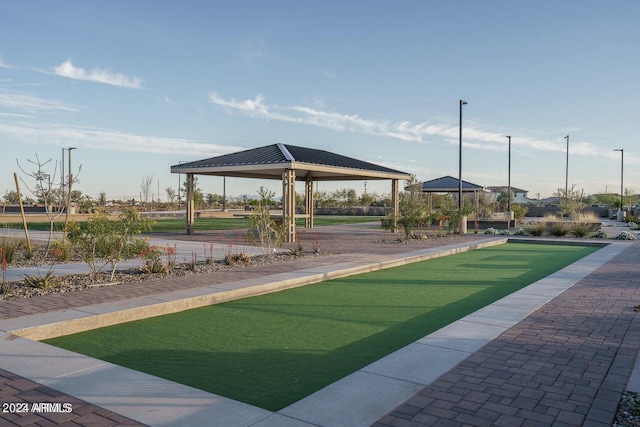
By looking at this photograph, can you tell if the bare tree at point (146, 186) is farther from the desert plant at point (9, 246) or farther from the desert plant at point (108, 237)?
the desert plant at point (108, 237)

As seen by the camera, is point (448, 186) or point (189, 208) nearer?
point (189, 208)

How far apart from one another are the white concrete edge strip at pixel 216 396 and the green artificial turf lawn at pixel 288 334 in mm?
247

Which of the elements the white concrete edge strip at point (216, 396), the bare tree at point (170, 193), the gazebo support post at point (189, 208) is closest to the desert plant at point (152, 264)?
the white concrete edge strip at point (216, 396)

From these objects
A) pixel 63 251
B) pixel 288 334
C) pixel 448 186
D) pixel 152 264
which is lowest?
pixel 288 334

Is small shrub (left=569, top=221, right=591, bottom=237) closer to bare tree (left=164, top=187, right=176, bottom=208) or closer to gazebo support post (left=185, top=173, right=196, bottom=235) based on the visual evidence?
gazebo support post (left=185, top=173, right=196, bottom=235)

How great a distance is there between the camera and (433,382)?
12.8 feet

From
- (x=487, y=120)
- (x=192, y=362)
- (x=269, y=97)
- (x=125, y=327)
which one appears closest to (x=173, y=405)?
(x=192, y=362)

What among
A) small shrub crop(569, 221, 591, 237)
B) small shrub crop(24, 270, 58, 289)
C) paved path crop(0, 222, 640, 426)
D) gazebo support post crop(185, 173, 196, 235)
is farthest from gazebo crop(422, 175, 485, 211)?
small shrub crop(24, 270, 58, 289)

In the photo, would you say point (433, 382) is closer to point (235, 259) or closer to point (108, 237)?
point (108, 237)

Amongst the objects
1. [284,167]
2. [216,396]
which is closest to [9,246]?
[284,167]

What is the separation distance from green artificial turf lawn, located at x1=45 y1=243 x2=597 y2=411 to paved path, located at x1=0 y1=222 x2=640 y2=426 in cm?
32

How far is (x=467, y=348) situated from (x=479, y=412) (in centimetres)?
155

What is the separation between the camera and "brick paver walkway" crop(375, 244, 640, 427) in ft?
10.7

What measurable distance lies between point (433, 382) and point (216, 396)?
1.71 m
